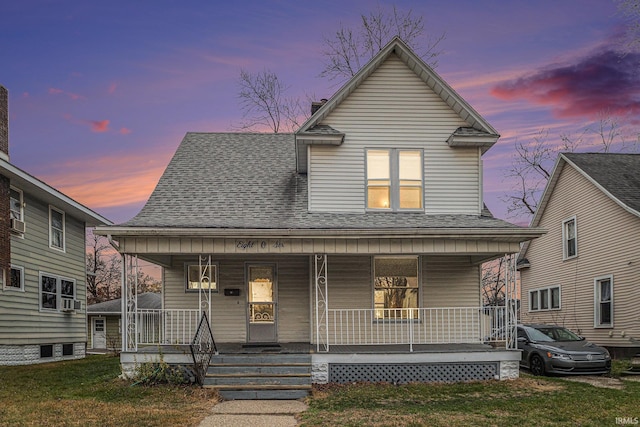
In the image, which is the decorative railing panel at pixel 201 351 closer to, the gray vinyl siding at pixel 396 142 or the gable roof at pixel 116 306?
the gray vinyl siding at pixel 396 142

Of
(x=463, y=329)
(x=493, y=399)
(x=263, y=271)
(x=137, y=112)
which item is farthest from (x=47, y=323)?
(x=493, y=399)

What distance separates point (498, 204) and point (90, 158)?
24.1 meters

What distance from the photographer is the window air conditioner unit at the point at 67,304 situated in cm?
2034

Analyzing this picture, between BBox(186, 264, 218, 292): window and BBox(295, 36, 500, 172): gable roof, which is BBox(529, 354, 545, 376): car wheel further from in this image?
BBox(186, 264, 218, 292): window

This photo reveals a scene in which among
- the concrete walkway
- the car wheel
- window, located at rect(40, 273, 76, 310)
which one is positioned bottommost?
the car wheel

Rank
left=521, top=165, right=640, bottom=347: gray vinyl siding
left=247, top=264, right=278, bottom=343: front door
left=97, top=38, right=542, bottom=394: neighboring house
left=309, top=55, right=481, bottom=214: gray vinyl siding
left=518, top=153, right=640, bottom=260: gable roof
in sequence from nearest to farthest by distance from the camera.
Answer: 1. left=97, top=38, right=542, bottom=394: neighboring house
2. left=309, top=55, right=481, bottom=214: gray vinyl siding
3. left=247, top=264, right=278, bottom=343: front door
4. left=521, top=165, right=640, bottom=347: gray vinyl siding
5. left=518, top=153, right=640, bottom=260: gable roof

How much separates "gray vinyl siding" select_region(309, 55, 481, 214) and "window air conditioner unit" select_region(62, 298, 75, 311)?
11809mm

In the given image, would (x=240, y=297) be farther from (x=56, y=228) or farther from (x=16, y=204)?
(x=56, y=228)

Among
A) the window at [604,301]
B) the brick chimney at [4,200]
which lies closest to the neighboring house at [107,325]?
the brick chimney at [4,200]

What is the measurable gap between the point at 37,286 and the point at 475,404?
14.9 metres

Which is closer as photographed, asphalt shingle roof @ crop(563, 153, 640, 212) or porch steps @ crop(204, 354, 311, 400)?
porch steps @ crop(204, 354, 311, 400)

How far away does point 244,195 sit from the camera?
47.5 feet

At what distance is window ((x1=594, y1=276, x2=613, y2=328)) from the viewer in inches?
740

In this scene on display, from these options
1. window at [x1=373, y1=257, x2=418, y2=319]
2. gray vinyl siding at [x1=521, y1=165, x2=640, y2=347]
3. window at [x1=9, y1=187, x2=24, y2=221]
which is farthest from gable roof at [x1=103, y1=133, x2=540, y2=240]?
gray vinyl siding at [x1=521, y1=165, x2=640, y2=347]
